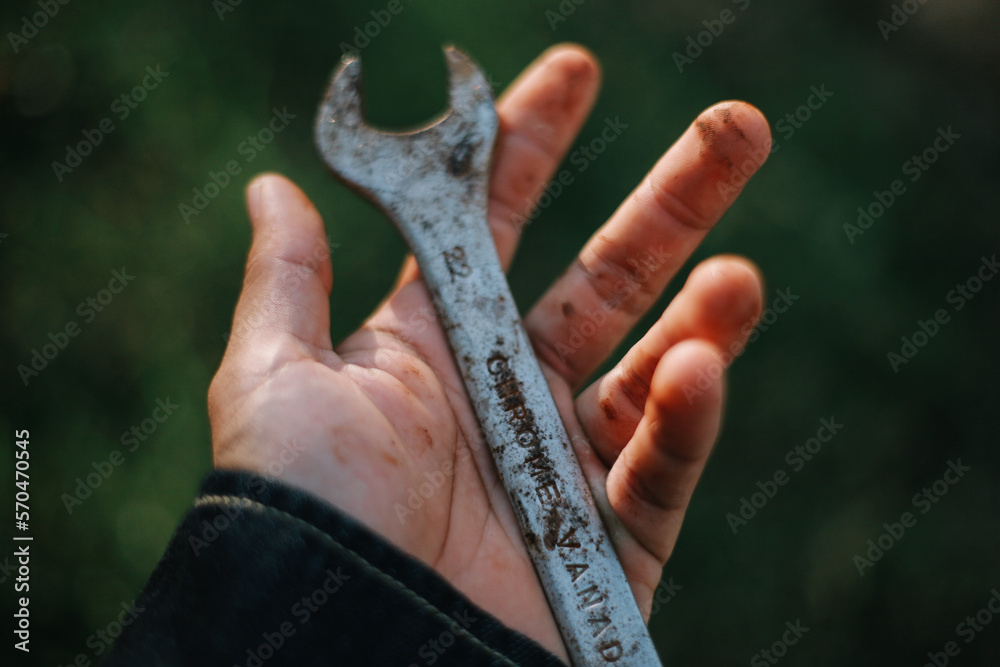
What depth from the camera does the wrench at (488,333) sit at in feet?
5.34

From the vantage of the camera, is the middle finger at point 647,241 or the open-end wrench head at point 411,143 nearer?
A: the middle finger at point 647,241

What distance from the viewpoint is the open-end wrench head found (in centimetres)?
193

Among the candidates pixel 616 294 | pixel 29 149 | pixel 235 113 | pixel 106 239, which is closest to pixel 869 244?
pixel 616 294

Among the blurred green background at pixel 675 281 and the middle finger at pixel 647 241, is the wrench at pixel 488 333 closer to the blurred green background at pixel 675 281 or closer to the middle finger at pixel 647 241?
the middle finger at pixel 647 241

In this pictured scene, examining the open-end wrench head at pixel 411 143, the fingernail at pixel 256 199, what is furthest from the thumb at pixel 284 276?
the open-end wrench head at pixel 411 143

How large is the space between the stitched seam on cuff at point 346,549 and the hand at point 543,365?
8cm

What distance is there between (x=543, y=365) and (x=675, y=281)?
0.88 meters

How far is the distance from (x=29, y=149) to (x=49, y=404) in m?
1.04

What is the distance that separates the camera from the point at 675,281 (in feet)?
8.63

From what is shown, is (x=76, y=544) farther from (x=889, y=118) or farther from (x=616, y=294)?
(x=889, y=118)

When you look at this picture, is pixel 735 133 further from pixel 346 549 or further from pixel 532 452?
pixel 346 549

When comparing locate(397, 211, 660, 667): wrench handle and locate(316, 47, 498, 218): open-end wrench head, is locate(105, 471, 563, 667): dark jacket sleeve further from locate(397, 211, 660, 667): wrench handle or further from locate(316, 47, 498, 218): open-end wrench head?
locate(316, 47, 498, 218): open-end wrench head

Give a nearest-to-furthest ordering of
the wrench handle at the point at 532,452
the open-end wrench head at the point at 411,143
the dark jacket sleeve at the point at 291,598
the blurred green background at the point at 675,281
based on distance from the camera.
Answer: the dark jacket sleeve at the point at 291,598 → the wrench handle at the point at 532,452 → the open-end wrench head at the point at 411,143 → the blurred green background at the point at 675,281

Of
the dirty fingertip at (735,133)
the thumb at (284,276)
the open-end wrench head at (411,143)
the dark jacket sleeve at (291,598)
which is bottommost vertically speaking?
the dark jacket sleeve at (291,598)
